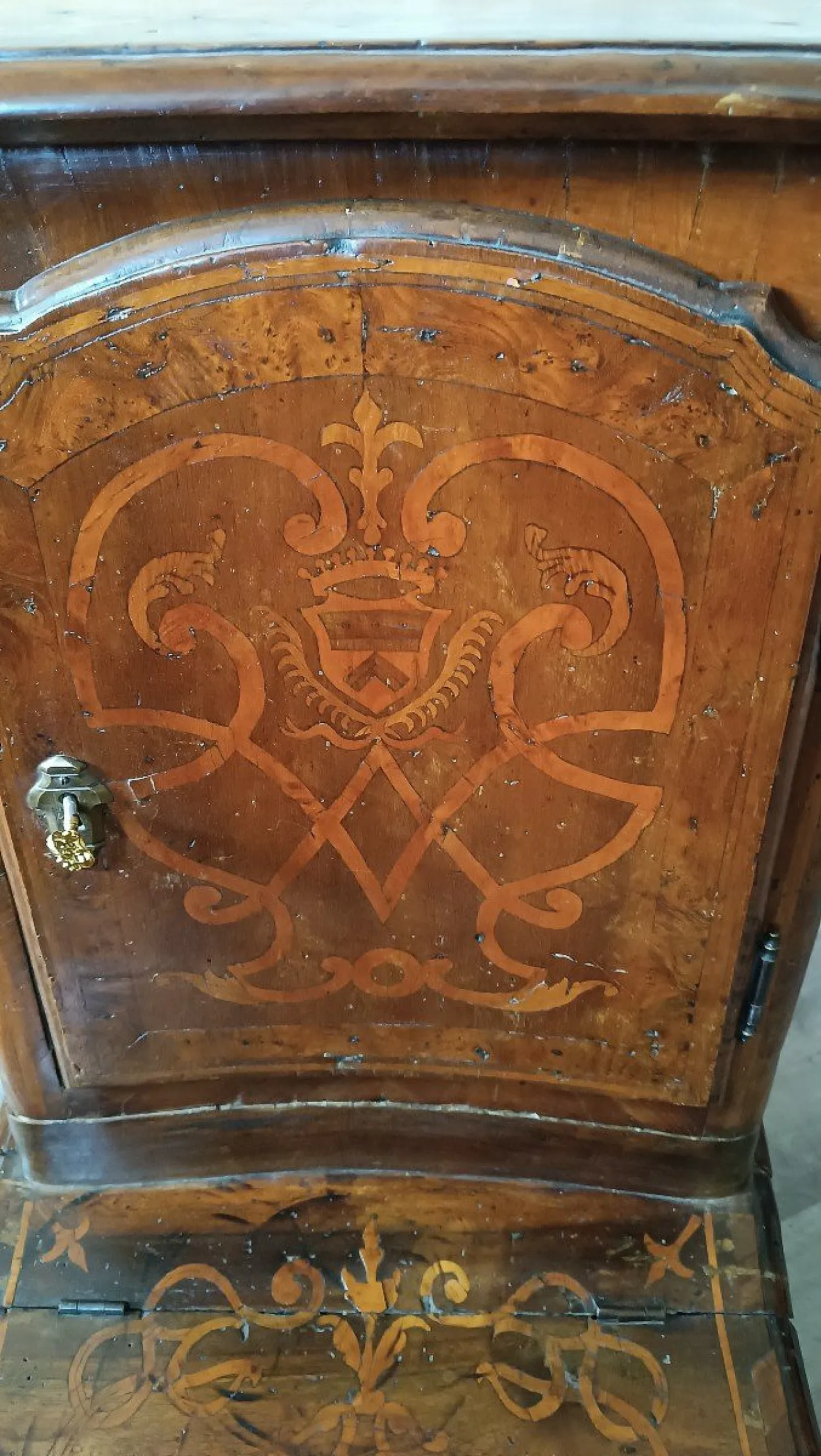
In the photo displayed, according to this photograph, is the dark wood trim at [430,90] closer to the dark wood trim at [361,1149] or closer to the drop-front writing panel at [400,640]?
the drop-front writing panel at [400,640]

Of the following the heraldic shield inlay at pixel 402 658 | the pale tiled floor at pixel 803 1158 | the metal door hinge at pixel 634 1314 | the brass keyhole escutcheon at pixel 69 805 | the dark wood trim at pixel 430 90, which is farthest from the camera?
the pale tiled floor at pixel 803 1158

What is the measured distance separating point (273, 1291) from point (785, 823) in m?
0.54

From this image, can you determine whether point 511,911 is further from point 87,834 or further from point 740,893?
point 87,834

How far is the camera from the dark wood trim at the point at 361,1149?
0.90m

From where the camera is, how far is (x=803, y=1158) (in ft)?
4.47

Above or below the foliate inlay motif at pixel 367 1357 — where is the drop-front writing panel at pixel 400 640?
above

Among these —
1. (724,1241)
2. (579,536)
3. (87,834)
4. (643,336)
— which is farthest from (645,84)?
(724,1241)

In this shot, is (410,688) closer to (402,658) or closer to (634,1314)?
(402,658)

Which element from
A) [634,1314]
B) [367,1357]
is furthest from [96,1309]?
[634,1314]

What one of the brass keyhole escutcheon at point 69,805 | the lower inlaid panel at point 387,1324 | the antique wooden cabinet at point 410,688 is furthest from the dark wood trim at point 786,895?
the brass keyhole escutcheon at point 69,805

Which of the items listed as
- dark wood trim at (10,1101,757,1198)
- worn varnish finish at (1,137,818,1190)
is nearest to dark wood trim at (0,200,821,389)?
worn varnish finish at (1,137,818,1190)

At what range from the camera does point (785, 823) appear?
2.37ft

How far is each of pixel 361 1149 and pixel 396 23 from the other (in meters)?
0.80

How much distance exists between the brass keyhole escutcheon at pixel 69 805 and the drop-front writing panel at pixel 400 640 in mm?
11
